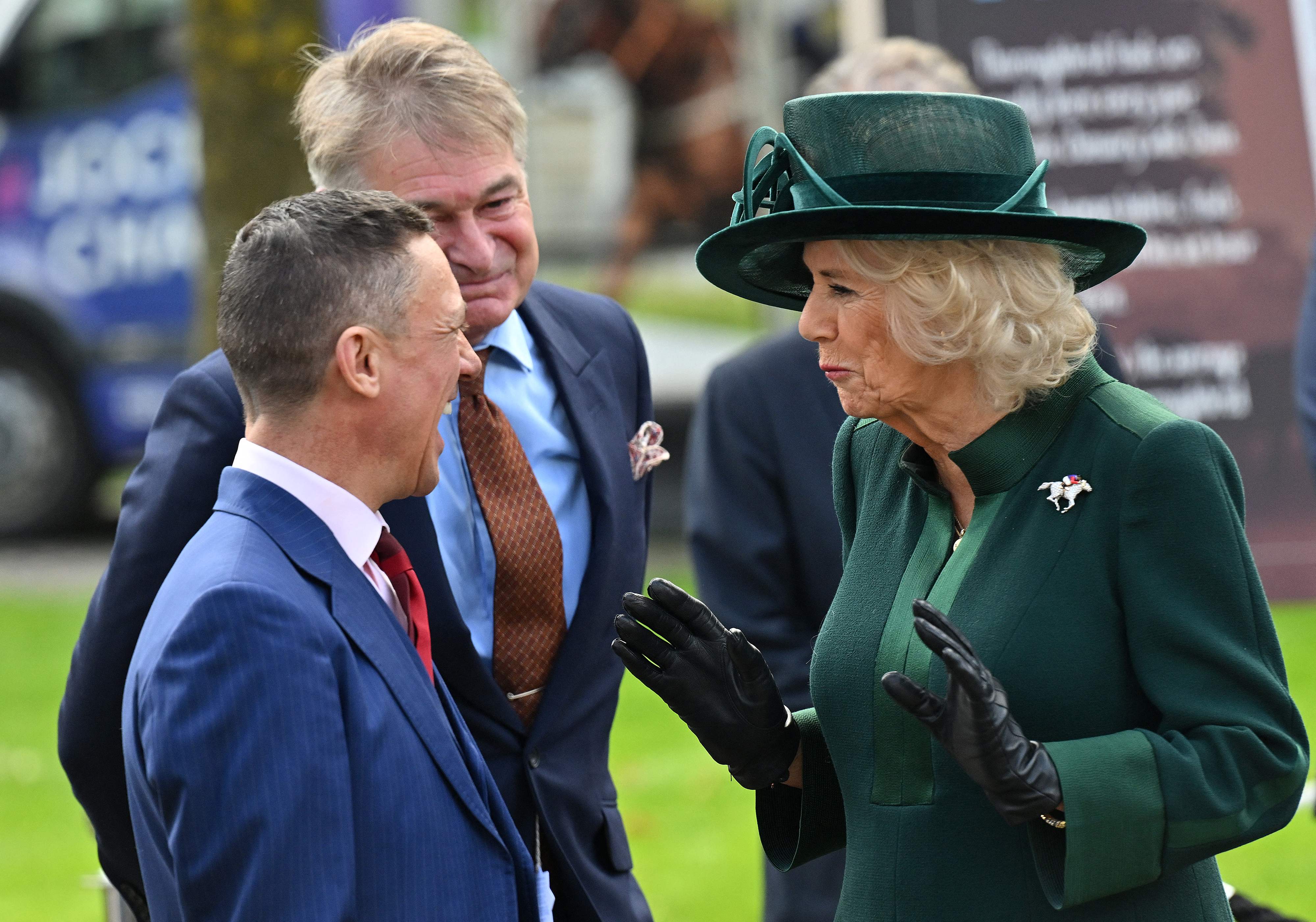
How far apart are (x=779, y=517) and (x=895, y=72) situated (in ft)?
3.71

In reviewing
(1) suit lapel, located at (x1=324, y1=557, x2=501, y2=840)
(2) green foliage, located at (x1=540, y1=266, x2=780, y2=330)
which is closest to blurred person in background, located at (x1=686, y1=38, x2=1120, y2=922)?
(1) suit lapel, located at (x1=324, y1=557, x2=501, y2=840)

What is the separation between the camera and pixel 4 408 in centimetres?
1070

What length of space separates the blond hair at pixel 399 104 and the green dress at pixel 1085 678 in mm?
1008

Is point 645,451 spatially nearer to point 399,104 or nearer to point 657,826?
point 399,104

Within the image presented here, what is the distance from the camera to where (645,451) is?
3.04 m

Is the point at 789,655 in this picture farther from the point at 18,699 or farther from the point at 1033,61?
the point at 18,699

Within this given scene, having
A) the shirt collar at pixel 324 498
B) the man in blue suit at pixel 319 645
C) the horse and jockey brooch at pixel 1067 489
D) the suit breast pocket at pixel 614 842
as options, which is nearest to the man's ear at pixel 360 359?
the man in blue suit at pixel 319 645

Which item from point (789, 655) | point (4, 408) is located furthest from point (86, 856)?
point (4, 408)

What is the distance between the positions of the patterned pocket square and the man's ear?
3.09 ft

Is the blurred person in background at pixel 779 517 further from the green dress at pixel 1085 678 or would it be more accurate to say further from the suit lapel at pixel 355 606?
the suit lapel at pixel 355 606

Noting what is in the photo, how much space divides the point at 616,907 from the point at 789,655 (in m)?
0.89

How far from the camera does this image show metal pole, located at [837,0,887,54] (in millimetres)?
5523

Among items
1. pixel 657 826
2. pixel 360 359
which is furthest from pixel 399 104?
pixel 657 826

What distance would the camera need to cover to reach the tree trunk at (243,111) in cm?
532
